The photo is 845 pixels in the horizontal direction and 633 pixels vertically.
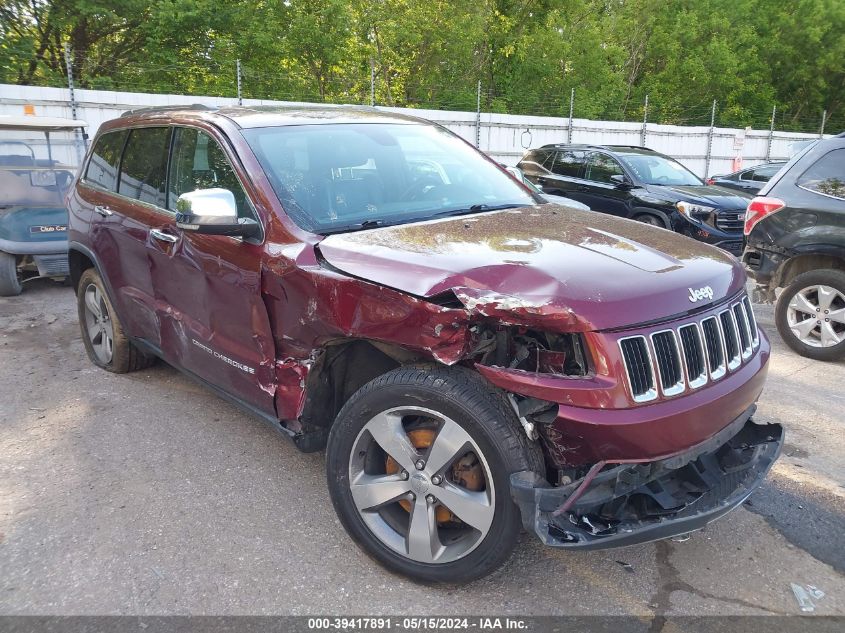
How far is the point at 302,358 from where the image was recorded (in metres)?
2.87

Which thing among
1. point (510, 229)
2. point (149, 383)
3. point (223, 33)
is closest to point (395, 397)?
point (510, 229)

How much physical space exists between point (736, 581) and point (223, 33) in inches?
874

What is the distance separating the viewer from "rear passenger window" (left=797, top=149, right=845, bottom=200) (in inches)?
209

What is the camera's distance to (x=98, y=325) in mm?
4949

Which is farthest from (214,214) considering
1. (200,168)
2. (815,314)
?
(815,314)

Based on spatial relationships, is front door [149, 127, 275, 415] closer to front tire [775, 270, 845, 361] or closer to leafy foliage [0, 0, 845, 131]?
front tire [775, 270, 845, 361]

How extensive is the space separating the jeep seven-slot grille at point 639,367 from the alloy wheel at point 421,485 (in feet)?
1.87

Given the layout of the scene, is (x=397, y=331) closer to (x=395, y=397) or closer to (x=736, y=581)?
(x=395, y=397)

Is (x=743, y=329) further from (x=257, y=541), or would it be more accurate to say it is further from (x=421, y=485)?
(x=257, y=541)

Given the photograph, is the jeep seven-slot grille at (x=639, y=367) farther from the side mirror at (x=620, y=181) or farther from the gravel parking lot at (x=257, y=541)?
the side mirror at (x=620, y=181)

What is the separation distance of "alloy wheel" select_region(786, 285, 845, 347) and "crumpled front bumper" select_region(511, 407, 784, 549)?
344 cm

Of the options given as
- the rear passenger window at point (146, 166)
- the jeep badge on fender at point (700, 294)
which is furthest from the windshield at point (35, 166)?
the jeep badge on fender at point (700, 294)

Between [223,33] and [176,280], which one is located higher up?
[223,33]

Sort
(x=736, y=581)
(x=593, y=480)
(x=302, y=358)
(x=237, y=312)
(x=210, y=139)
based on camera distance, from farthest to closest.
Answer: (x=210, y=139), (x=237, y=312), (x=302, y=358), (x=736, y=581), (x=593, y=480)
